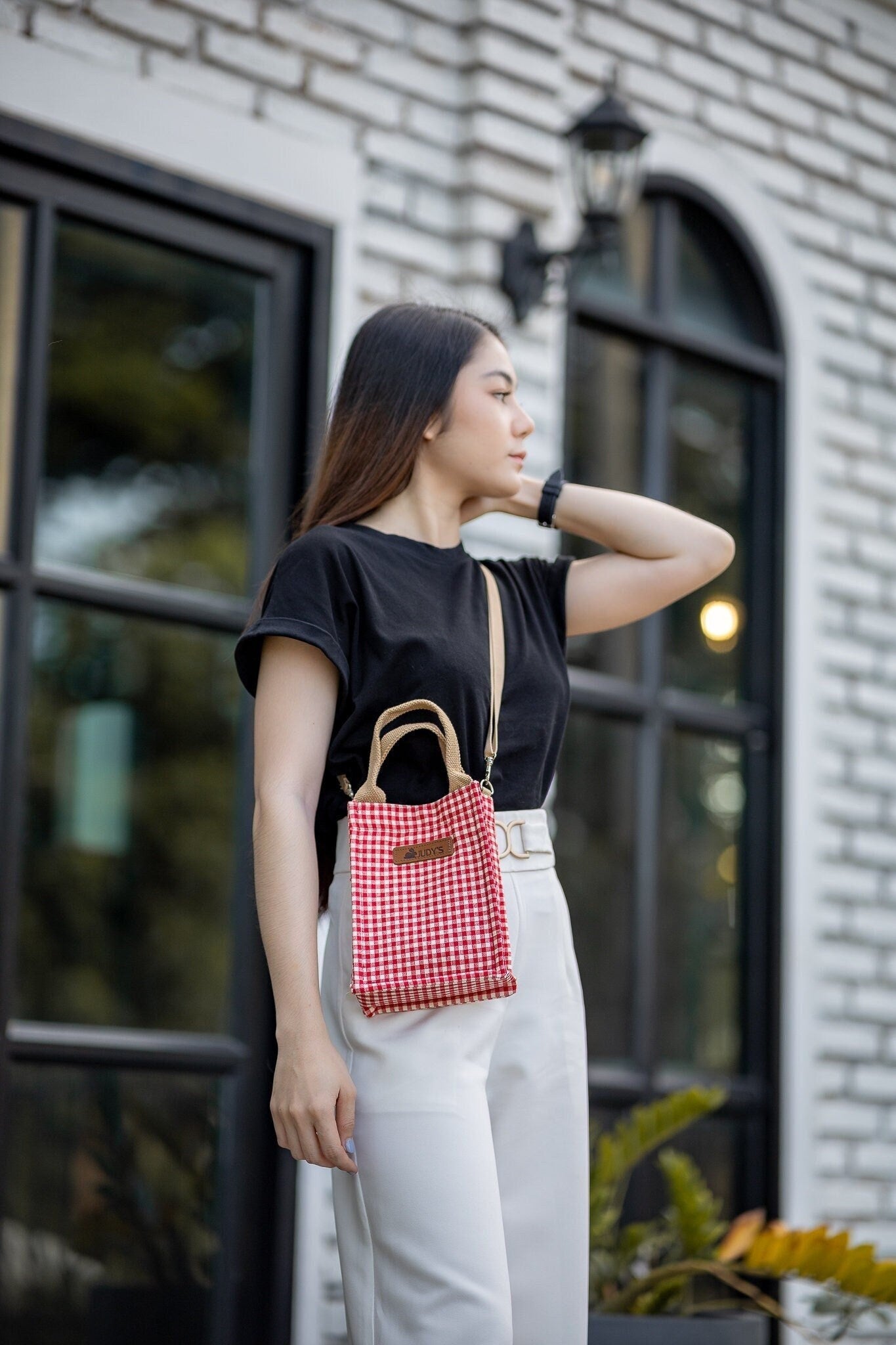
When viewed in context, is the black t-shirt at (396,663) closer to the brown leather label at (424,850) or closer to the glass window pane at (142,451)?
the brown leather label at (424,850)

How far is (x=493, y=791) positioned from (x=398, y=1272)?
1.99ft

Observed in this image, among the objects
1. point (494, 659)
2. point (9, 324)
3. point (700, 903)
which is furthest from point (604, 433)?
point (494, 659)

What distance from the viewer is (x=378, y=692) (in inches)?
86.4

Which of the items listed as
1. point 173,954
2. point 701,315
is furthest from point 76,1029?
point 173,954

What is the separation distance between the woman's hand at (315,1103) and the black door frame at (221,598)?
4.67ft

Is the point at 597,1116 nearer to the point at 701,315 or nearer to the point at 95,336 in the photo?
the point at 701,315

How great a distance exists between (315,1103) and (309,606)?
609 millimetres

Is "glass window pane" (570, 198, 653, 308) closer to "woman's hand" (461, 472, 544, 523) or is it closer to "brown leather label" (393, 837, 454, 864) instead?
"woman's hand" (461, 472, 544, 523)

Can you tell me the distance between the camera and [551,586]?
8.37 ft

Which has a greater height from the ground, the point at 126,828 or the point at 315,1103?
the point at 126,828

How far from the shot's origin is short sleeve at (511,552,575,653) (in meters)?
2.53

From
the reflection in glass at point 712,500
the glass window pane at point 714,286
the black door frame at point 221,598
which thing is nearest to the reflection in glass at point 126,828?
the reflection in glass at point 712,500

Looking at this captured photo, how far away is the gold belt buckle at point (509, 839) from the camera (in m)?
2.22

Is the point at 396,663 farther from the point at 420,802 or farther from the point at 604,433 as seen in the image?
the point at 604,433
